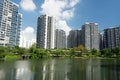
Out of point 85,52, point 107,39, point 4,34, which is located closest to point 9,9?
point 4,34

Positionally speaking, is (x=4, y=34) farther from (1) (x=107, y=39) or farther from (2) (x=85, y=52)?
(1) (x=107, y=39)

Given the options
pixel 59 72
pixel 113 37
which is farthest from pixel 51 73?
pixel 113 37

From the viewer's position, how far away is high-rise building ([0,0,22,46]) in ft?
476

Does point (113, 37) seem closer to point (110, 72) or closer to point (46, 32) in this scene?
point (46, 32)

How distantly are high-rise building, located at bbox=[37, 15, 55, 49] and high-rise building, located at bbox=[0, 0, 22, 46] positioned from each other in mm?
27748

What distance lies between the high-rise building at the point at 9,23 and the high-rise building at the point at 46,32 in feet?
91.0

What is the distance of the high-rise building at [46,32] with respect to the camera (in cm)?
18425

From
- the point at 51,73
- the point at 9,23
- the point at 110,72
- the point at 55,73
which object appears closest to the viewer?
the point at 51,73

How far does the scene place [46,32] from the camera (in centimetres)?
18600

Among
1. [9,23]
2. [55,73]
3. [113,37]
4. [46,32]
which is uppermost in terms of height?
[9,23]

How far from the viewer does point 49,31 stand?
188000mm

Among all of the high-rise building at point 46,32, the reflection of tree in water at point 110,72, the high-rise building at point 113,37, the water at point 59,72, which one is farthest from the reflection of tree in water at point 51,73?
the high-rise building at point 113,37

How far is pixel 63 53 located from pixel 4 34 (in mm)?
52048

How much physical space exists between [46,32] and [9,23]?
1758 inches
